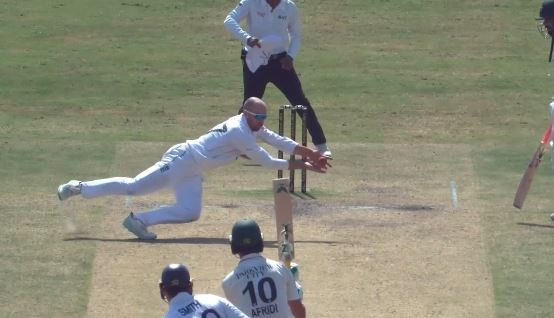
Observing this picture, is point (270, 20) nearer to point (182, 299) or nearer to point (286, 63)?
point (286, 63)

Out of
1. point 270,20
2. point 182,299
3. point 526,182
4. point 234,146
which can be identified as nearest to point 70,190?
point 234,146

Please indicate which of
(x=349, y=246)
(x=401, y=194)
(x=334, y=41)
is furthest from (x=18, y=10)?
(x=349, y=246)

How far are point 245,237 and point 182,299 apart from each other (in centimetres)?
88

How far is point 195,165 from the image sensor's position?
1336cm

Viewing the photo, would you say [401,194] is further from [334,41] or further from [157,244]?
[334,41]

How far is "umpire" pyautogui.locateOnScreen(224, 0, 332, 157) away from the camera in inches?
640

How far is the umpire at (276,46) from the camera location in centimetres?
1625

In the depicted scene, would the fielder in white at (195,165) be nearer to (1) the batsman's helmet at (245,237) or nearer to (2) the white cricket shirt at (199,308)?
(1) the batsman's helmet at (245,237)

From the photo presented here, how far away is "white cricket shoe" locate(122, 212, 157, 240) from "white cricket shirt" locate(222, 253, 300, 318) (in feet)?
14.7

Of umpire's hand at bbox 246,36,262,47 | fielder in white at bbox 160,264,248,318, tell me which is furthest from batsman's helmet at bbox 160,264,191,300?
umpire's hand at bbox 246,36,262,47

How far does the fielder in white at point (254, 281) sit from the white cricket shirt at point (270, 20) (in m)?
7.64

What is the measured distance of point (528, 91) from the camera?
2164 cm

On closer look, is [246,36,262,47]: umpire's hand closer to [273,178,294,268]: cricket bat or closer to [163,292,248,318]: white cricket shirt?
[273,178,294,268]: cricket bat

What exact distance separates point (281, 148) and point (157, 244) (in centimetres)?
157
